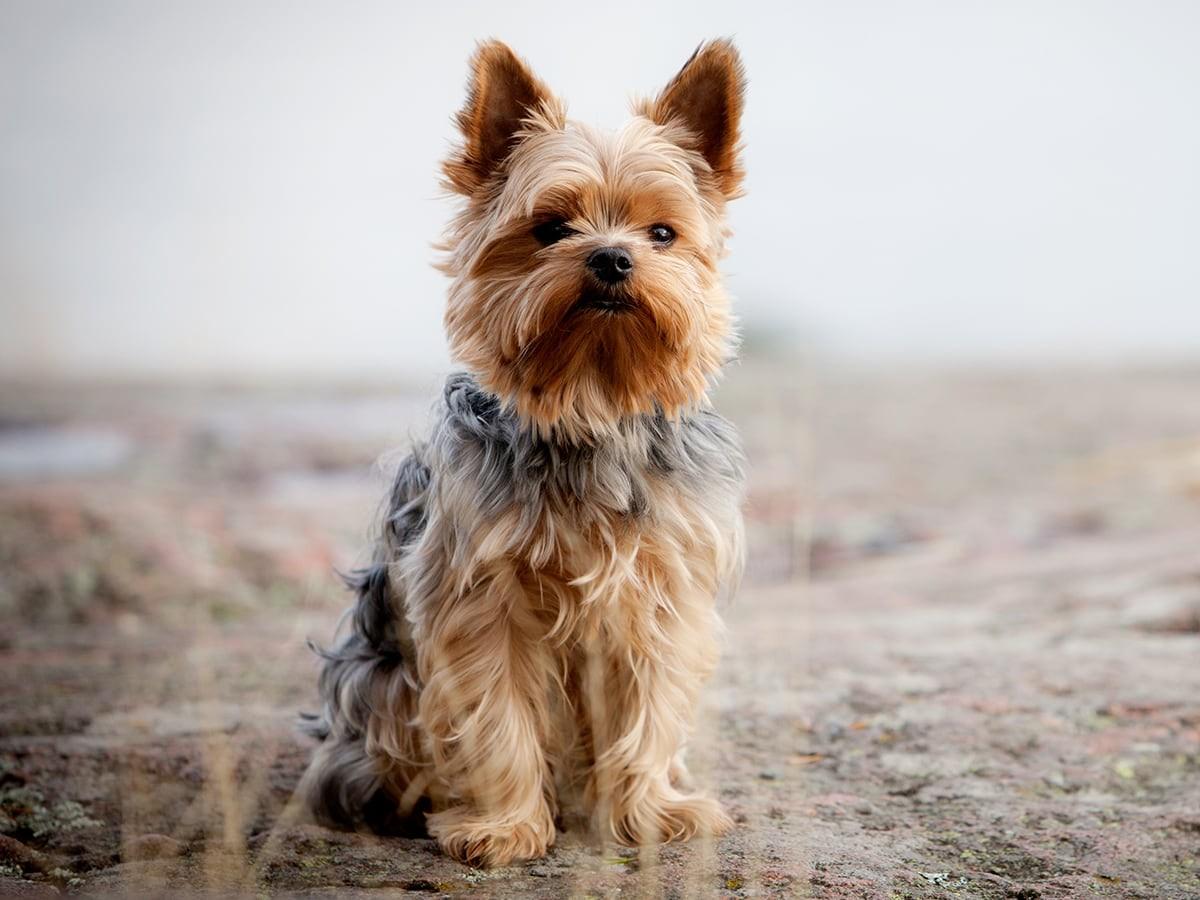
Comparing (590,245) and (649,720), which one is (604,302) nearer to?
(590,245)

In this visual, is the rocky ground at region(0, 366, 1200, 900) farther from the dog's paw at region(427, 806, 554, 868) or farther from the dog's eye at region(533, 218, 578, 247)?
the dog's eye at region(533, 218, 578, 247)

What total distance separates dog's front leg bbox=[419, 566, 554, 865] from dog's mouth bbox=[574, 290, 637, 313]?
85 centimetres

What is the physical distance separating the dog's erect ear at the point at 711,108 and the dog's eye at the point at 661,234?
0.32 m

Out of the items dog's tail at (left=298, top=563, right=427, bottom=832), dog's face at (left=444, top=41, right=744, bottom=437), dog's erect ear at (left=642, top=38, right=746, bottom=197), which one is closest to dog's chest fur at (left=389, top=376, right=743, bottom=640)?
dog's face at (left=444, top=41, right=744, bottom=437)

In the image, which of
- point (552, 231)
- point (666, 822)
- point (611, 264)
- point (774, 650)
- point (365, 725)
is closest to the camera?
point (611, 264)

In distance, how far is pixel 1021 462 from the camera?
10242 mm

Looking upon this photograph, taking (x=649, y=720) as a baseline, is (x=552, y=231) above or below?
above

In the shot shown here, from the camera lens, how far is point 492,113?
359 cm

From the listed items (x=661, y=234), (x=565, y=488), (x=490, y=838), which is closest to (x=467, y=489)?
(x=565, y=488)

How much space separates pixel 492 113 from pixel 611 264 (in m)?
0.74

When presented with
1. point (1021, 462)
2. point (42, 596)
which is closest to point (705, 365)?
point (42, 596)

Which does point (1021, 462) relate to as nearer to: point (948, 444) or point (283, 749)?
point (948, 444)

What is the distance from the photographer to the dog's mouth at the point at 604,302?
330cm

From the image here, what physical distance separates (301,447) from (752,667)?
5437 mm
